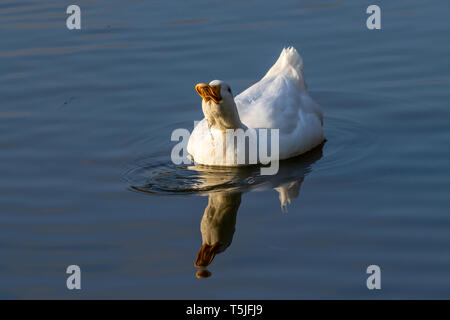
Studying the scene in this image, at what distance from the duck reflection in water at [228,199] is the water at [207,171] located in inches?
1.8

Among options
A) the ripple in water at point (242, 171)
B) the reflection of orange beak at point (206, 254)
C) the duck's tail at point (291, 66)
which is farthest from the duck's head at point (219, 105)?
the reflection of orange beak at point (206, 254)

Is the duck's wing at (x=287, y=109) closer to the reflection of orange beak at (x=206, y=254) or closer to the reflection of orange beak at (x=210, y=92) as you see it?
the reflection of orange beak at (x=210, y=92)

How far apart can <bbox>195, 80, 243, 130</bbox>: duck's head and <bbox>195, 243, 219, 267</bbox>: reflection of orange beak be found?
2.22m

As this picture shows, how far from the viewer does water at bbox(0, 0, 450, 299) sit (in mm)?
8188

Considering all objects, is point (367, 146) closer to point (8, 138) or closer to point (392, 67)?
point (392, 67)

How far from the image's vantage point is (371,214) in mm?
9172

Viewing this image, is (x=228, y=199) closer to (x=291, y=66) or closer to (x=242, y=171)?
(x=242, y=171)

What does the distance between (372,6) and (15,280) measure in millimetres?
10075

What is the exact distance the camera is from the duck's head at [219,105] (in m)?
10.4

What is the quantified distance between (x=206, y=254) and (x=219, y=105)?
2492 millimetres

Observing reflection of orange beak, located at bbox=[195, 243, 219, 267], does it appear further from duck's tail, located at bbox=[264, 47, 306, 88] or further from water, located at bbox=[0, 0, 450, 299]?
duck's tail, located at bbox=[264, 47, 306, 88]

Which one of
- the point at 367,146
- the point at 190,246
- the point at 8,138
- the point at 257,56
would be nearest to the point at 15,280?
the point at 190,246

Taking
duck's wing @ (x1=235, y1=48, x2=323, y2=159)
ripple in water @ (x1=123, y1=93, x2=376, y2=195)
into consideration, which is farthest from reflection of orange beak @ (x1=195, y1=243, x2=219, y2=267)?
duck's wing @ (x1=235, y1=48, x2=323, y2=159)

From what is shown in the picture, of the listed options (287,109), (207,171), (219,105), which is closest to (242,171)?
(207,171)
